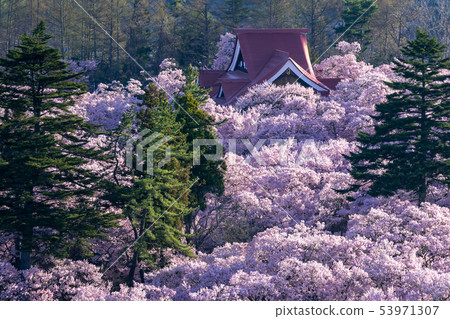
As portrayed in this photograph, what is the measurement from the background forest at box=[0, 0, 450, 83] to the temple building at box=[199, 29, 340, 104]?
36.7 feet

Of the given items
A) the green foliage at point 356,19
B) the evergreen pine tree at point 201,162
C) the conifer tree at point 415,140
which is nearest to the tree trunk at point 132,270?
the evergreen pine tree at point 201,162

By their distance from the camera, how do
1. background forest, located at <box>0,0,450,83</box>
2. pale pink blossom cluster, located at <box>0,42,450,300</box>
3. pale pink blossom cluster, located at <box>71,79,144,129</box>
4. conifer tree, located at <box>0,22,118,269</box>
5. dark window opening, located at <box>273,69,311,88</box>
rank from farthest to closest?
1. background forest, located at <box>0,0,450,83</box>
2. dark window opening, located at <box>273,69,311,88</box>
3. pale pink blossom cluster, located at <box>71,79,144,129</box>
4. conifer tree, located at <box>0,22,118,269</box>
5. pale pink blossom cluster, located at <box>0,42,450,300</box>

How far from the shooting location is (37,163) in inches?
854

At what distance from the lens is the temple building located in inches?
2039

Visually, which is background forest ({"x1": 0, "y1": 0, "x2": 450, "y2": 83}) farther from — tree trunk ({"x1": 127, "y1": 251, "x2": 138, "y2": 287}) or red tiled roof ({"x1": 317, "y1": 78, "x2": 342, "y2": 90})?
tree trunk ({"x1": 127, "y1": 251, "x2": 138, "y2": 287})

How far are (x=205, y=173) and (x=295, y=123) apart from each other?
1302 cm

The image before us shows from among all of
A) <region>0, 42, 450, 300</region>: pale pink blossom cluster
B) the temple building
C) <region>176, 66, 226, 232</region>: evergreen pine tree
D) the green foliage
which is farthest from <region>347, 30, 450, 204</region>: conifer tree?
the green foliage

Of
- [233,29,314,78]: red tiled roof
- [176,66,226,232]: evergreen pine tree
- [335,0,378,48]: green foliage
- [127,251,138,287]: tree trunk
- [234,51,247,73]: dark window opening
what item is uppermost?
[335,0,378,48]: green foliage

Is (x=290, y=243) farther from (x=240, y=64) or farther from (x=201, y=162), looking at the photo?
(x=240, y=64)

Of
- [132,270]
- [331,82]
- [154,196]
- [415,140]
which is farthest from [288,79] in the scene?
[132,270]

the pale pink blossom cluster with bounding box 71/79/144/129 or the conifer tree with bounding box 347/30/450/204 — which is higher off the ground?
the conifer tree with bounding box 347/30/450/204

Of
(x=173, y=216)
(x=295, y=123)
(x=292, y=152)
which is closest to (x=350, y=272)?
(x=173, y=216)

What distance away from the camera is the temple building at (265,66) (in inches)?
2039

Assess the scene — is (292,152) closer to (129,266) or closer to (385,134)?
(385,134)
